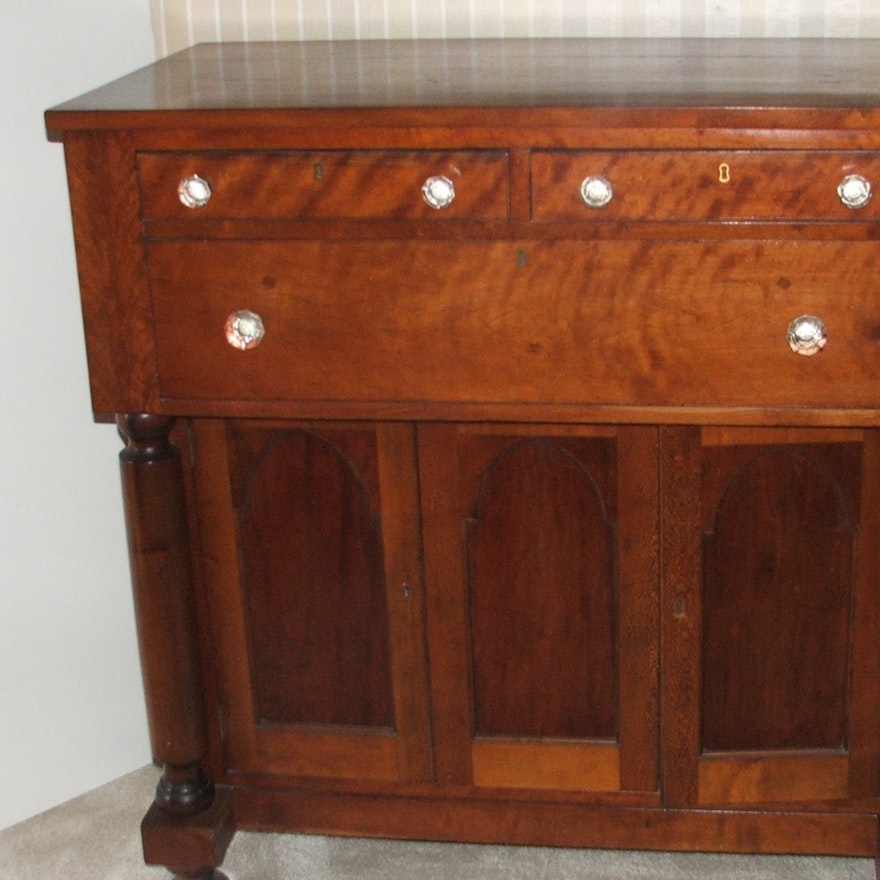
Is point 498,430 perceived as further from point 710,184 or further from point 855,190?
point 855,190

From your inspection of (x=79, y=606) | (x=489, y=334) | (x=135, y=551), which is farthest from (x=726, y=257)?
(x=79, y=606)

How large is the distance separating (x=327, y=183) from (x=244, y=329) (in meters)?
0.20

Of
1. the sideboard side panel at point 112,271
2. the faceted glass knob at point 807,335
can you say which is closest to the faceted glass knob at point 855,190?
the faceted glass knob at point 807,335

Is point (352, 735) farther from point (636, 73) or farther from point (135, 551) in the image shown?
point (636, 73)

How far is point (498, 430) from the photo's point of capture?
6.18 feet

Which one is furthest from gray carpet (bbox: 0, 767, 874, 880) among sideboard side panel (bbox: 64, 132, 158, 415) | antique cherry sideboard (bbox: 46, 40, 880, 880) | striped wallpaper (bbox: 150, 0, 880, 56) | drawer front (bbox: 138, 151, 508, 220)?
striped wallpaper (bbox: 150, 0, 880, 56)

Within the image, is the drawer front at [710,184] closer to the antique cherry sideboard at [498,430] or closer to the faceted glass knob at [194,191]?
the antique cherry sideboard at [498,430]

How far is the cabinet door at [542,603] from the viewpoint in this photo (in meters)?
1.90

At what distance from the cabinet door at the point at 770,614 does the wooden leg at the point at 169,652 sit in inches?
23.8

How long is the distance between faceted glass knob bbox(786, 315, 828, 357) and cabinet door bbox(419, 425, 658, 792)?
229mm

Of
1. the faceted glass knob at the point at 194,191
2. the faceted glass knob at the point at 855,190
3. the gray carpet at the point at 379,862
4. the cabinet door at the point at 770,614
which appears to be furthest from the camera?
the gray carpet at the point at 379,862

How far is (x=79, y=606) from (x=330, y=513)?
0.58m

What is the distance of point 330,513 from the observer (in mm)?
1966

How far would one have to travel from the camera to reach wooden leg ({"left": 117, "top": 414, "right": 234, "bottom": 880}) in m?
1.92
